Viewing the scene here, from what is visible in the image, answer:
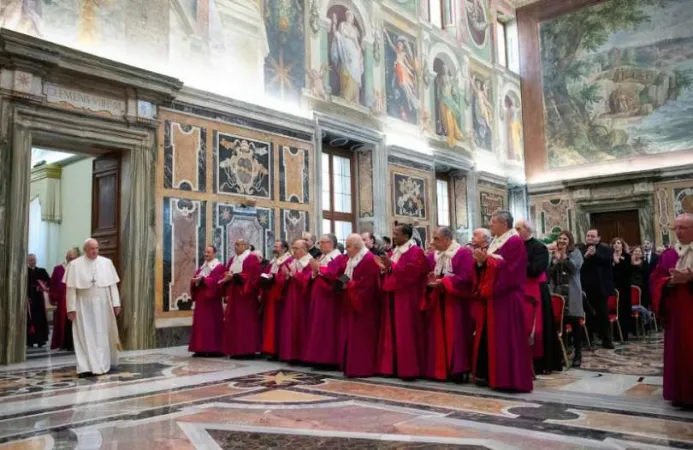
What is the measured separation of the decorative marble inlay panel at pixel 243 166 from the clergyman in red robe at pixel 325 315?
4131 mm

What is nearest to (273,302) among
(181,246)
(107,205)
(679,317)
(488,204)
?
(181,246)

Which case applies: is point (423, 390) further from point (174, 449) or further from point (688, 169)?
point (688, 169)

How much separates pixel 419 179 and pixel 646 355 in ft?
29.6

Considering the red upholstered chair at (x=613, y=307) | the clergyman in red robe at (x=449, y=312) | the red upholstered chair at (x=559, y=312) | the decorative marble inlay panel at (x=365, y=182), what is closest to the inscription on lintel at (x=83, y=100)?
the clergyman in red robe at (x=449, y=312)

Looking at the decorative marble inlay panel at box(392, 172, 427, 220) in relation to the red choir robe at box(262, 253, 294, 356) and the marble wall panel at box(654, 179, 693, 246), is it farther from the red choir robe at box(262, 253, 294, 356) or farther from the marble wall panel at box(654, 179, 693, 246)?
the marble wall panel at box(654, 179, 693, 246)

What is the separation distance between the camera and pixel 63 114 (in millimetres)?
8859

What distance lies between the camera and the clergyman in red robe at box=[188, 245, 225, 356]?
346 inches

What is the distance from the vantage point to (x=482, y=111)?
19219 mm

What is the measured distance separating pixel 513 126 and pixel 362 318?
15952 mm

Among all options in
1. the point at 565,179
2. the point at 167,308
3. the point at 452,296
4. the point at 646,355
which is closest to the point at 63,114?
the point at 167,308

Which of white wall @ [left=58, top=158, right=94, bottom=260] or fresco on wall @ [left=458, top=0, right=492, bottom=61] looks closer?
white wall @ [left=58, top=158, right=94, bottom=260]

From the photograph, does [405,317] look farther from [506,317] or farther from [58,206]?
[58,206]

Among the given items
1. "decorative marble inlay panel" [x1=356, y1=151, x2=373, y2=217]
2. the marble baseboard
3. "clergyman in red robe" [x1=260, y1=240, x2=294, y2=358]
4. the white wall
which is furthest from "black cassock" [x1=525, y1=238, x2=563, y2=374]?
the white wall

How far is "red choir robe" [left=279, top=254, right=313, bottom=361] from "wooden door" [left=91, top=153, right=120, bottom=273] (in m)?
3.49
